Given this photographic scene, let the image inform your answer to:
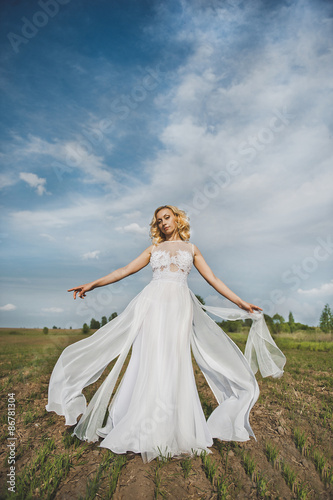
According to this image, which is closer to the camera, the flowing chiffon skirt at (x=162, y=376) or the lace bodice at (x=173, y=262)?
the flowing chiffon skirt at (x=162, y=376)

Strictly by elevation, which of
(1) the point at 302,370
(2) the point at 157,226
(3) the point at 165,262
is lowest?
(1) the point at 302,370

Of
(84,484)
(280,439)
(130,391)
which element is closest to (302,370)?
(280,439)

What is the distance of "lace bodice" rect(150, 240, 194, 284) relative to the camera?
4695mm

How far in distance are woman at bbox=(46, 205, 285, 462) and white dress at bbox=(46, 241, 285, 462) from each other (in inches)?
0.5

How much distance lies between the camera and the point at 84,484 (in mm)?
3205

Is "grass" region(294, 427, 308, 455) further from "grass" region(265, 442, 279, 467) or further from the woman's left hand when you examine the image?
the woman's left hand

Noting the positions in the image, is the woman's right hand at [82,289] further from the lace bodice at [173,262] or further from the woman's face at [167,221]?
the woman's face at [167,221]

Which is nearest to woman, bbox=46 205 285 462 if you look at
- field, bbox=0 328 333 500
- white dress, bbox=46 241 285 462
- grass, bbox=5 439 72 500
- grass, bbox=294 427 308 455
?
white dress, bbox=46 241 285 462

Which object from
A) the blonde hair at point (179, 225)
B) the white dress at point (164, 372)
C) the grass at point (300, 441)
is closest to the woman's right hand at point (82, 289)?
the white dress at point (164, 372)

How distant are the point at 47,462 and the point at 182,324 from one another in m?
2.26

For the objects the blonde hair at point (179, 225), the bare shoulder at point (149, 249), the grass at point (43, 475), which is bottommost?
the grass at point (43, 475)

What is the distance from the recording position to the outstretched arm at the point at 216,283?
188 inches

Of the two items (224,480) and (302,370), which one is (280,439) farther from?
(302,370)

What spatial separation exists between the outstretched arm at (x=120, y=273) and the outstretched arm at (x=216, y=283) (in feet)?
2.61
